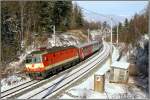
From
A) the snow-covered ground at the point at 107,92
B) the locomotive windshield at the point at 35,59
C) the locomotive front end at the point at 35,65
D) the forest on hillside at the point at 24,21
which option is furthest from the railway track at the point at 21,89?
the forest on hillside at the point at 24,21

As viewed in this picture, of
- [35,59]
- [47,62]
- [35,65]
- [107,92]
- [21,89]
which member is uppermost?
[35,59]

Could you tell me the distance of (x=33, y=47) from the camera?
44.7 m

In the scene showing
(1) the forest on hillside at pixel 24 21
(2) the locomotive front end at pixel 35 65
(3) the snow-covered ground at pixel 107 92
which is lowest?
(3) the snow-covered ground at pixel 107 92

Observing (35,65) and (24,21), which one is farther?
(24,21)

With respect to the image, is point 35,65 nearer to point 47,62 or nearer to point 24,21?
point 47,62

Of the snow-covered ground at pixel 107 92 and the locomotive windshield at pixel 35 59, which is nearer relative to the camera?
the snow-covered ground at pixel 107 92

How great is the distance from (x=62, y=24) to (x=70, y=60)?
3151 centimetres

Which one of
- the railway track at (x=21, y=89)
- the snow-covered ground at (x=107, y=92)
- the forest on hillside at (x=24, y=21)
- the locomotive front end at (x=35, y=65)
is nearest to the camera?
the snow-covered ground at (x=107, y=92)

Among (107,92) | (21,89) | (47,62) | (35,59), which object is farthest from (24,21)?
(107,92)

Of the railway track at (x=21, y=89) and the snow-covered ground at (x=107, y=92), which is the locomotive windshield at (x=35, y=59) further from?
the snow-covered ground at (x=107, y=92)

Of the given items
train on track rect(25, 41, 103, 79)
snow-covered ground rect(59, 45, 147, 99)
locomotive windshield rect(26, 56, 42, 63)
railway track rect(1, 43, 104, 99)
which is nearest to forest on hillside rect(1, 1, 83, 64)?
train on track rect(25, 41, 103, 79)

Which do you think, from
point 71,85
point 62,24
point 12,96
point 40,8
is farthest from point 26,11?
point 12,96

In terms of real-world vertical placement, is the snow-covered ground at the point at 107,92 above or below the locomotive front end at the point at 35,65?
below

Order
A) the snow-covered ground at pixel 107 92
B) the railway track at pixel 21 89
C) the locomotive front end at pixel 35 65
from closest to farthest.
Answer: the snow-covered ground at pixel 107 92 < the railway track at pixel 21 89 < the locomotive front end at pixel 35 65
